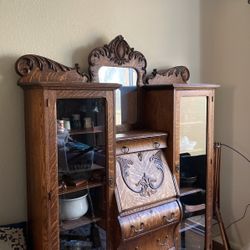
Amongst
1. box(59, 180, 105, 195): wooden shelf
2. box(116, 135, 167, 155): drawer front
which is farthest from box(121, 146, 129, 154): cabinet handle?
box(59, 180, 105, 195): wooden shelf

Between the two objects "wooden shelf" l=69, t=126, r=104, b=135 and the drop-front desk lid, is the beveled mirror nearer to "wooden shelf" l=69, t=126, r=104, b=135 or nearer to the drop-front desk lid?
the drop-front desk lid

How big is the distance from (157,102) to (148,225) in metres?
0.85

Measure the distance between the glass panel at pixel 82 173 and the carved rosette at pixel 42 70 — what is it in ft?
0.96

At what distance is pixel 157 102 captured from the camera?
2.25 metres

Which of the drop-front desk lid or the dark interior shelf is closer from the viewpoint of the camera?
the drop-front desk lid

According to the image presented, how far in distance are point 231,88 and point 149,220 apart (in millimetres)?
1336

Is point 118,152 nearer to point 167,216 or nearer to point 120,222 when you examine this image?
point 120,222

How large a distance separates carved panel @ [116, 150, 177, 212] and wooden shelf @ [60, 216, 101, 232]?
Answer: 194 mm

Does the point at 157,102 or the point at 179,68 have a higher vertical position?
the point at 179,68

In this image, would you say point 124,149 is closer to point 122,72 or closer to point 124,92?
point 124,92

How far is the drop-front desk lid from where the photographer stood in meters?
1.93

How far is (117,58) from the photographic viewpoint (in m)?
2.17

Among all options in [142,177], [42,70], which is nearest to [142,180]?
[142,177]

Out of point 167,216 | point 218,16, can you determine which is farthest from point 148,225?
point 218,16
